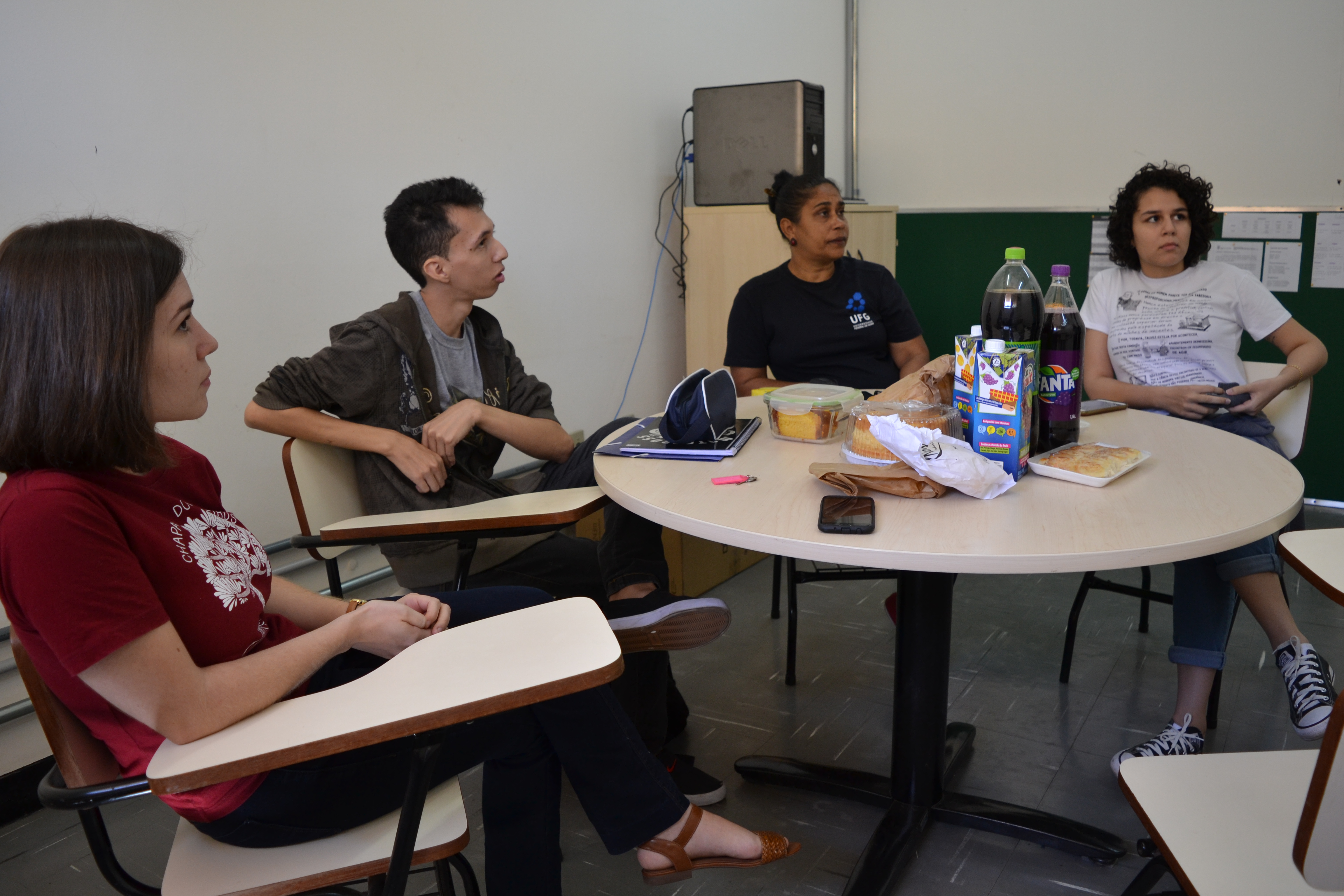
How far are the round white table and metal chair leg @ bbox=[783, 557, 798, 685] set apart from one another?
0.43m

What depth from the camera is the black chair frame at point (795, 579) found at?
2090 mm

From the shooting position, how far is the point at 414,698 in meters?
0.90

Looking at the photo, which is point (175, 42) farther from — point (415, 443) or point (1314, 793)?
point (1314, 793)

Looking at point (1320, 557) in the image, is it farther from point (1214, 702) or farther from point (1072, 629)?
point (1072, 629)

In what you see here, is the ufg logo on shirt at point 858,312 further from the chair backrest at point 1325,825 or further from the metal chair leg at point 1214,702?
the chair backrest at point 1325,825

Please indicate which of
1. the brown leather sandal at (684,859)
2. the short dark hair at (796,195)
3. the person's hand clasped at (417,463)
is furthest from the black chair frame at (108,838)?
the short dark hair at (796,195)

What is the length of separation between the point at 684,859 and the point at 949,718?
1.13m

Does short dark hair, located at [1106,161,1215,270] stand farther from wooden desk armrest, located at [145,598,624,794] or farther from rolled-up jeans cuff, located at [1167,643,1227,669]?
wooden desk armrest, located at [145,598,624,794]

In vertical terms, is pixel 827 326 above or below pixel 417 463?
above

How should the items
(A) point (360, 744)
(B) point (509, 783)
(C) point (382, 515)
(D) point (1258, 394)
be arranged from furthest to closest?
(D) point (1258, 394), (C) point (382, 515), (B) point (509, 783), (A) point (360, 744)

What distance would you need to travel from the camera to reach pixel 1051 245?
4.31 metres

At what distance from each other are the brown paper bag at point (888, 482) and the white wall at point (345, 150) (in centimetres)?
159

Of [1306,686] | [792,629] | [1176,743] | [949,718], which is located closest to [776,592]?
[792,629]

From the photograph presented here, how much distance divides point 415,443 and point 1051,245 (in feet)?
11.6
